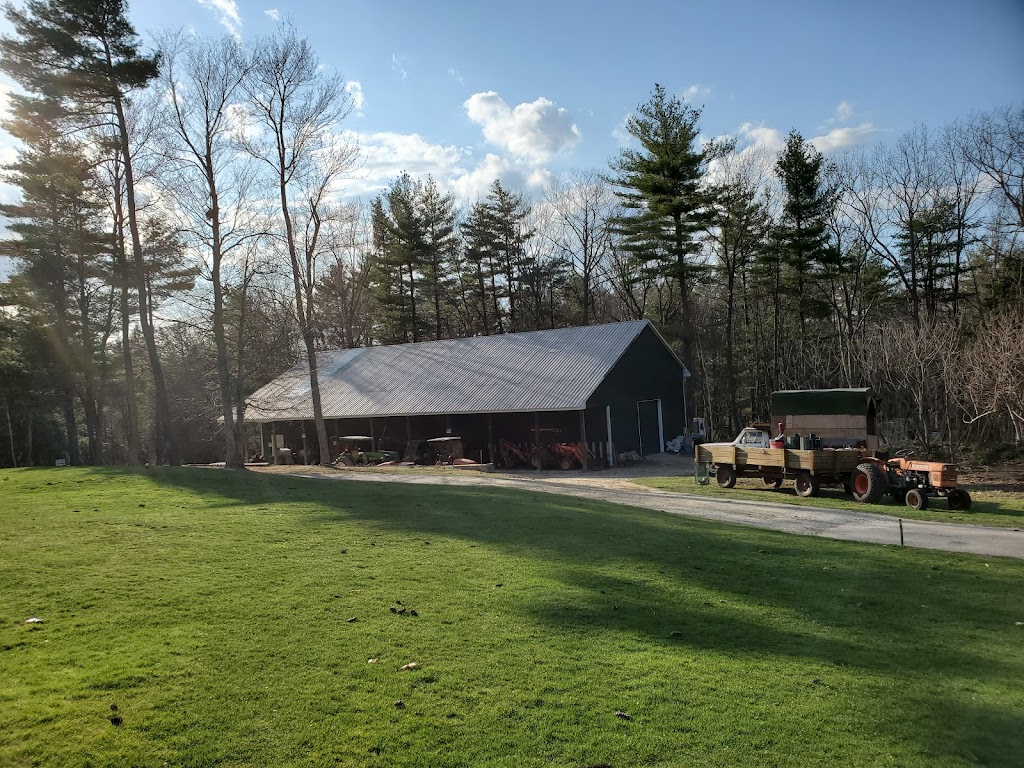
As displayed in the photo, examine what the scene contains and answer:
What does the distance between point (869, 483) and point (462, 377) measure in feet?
63.7

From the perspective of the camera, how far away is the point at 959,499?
1617 cm

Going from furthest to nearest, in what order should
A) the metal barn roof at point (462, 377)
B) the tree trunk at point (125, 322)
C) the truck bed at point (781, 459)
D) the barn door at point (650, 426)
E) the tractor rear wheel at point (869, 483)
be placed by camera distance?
the barn door at point (650, 426) → the metal barn roof at point (462, 377) → the tree trunk at point (125, 322) → the truck bed at point (781, 459) → the tractor rear wheel at point (869, 483)

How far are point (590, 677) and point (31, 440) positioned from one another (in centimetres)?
5008

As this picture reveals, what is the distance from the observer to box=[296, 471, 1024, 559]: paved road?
12047 millimetres

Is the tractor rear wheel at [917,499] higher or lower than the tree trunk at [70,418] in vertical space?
lower

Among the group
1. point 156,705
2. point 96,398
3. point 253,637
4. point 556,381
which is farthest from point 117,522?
point 96,398

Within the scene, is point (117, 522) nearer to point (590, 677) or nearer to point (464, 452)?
point (590, 677)

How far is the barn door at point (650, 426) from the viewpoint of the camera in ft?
103

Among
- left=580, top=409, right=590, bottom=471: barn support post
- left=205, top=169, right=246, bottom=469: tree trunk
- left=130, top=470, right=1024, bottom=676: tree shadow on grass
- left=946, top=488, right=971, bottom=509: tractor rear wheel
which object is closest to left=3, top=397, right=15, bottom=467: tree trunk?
left=205, top=169, right=246, bottom=469: tree trunk

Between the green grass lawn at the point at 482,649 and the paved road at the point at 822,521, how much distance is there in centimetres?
170

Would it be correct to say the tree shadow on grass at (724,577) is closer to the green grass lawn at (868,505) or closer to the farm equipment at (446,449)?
the green grass lawn at (868,505)

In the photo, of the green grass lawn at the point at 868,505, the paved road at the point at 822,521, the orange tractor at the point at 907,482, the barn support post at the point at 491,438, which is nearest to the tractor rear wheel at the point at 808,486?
the green grass lawn at the point at 868,505

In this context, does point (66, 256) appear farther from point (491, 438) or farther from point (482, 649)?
point (482, 649)

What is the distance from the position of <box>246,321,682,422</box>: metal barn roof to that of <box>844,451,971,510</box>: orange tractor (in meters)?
11.0
